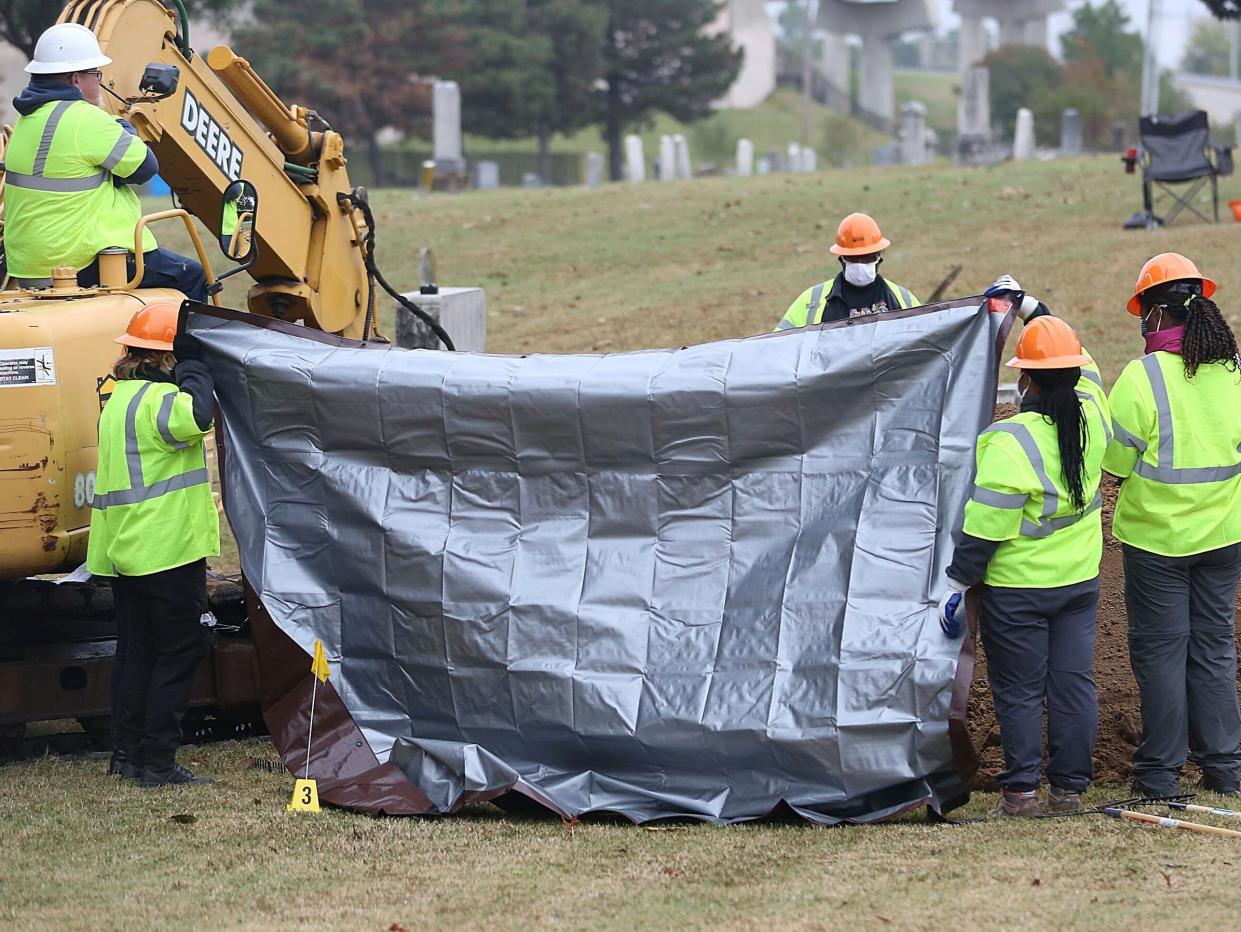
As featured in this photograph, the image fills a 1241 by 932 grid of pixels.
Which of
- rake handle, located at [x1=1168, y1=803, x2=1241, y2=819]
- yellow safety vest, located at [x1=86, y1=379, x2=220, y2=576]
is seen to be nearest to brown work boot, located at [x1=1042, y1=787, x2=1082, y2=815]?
rake handle, located at [x1=1168, y1=803, x2=1241, y2=819]

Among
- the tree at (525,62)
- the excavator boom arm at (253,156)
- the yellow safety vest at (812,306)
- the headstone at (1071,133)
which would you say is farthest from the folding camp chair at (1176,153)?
the tree at (525,62)

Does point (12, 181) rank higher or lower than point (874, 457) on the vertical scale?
higher

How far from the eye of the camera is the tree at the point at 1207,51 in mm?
119000

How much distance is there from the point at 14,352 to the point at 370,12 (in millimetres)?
41668

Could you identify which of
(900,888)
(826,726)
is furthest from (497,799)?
(900,888)

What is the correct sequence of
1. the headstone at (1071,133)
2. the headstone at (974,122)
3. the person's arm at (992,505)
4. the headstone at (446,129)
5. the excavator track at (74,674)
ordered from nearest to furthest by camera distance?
the person's arm at (992,505)
the excavator track at (74,674)
the headstone at (446,129)
the headstone at (974,122)
the headstone at (1071,133)

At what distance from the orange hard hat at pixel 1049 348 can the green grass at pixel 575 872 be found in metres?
1.65

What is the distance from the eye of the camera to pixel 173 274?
303 inches

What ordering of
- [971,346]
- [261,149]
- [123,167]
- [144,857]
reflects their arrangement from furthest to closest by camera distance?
[261,149] → [123,167] → [971,346] → [144,857]

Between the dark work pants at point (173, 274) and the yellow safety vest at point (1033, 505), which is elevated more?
the dark work pants at point (173, 274)

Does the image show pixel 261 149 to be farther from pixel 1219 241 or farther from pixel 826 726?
pixel 1219 241

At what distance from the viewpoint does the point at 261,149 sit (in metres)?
8.18

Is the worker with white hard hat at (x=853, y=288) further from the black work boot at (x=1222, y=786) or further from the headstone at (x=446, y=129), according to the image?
the headstone at (x=446, y=129)

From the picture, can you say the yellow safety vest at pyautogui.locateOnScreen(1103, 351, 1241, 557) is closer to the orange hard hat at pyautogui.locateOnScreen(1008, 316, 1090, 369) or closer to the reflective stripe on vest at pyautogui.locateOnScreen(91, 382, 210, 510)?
the orange hard hat at pyautogui.locateOnScreen(1008, 316, 1090, 369)
